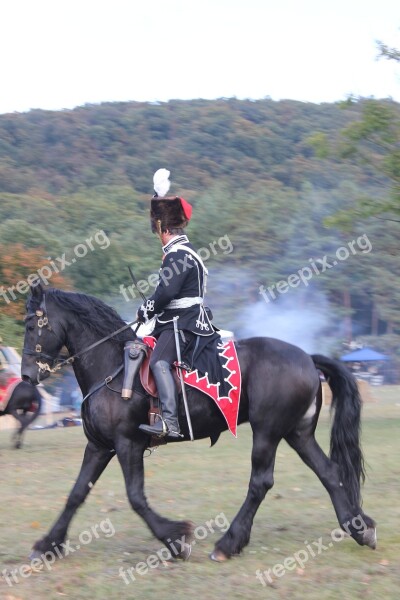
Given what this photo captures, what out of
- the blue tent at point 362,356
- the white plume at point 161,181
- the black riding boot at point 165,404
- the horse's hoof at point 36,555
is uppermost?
the white plume at point 161,181

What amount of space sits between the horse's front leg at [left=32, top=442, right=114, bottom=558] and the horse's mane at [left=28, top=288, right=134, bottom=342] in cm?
101

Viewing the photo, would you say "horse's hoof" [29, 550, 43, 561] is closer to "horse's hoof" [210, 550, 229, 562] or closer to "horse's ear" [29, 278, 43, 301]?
"horse's hoof" [210, 550, 229, 562]

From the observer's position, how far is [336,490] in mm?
7594

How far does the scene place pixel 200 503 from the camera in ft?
32.1

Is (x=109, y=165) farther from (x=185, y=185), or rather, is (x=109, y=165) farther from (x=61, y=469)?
(x=61, y=469)

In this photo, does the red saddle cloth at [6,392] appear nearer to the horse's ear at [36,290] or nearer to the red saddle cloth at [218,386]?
the horse's ear at [36,290]

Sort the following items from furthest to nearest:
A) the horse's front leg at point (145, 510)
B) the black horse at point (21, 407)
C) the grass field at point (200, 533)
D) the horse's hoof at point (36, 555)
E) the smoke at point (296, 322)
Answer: the smoke at point (296, 322) < the black horse at point (21, 407) < the horse's hoof at point (36, 555) < the horse's front leg at point (145, 510) < the grass field at point (200, 533)

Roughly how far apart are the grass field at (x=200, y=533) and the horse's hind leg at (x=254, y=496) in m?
0.14

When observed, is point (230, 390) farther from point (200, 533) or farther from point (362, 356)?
point (362, 356)

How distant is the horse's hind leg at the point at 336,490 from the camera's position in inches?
287

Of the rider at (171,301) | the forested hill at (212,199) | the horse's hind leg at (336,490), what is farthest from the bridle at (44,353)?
the forested hill at (212,199)

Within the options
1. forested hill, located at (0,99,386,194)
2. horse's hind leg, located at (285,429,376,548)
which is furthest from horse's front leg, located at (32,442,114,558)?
forested hill, located at (0,99,386,194)

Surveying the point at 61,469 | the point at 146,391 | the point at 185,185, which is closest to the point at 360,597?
the point at 146,391

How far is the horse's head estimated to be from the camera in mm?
7594
